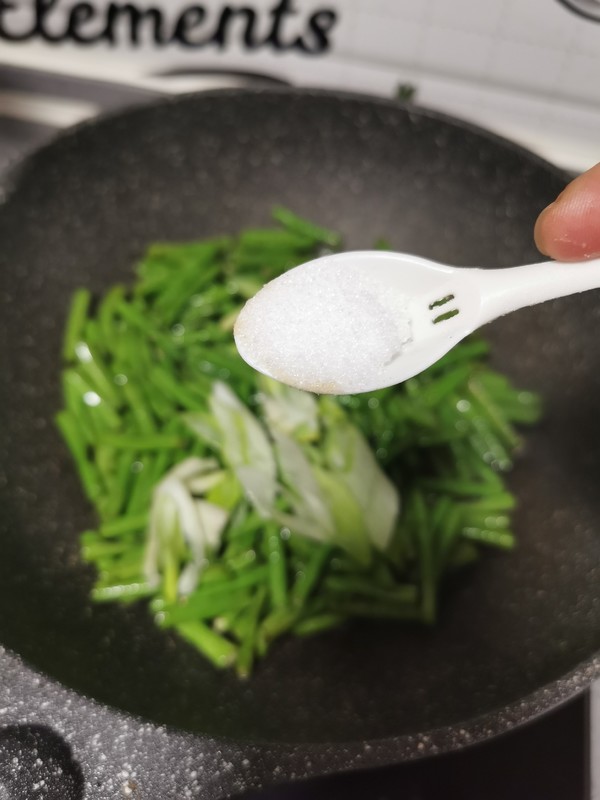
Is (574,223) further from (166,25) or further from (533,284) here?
(166,25)

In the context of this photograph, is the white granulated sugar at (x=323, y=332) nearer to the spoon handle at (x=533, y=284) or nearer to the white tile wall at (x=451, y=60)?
the spoon handle at (x=533, y=284)

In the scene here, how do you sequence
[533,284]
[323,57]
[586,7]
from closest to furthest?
[533,284]
[586,7]
[323,57]

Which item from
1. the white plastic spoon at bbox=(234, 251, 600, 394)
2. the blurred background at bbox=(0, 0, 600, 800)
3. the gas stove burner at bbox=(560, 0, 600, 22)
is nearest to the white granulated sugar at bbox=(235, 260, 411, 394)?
the white plastic spoon at bbox=(234, 251, 600, 394)

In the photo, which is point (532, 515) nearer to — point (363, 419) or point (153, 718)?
point (363, 419)

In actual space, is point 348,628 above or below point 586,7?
below

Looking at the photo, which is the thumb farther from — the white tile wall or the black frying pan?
the white tile wall

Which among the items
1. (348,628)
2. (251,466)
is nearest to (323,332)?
(251,466)

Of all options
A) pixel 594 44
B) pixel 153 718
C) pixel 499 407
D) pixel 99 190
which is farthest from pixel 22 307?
pixel 594 44
